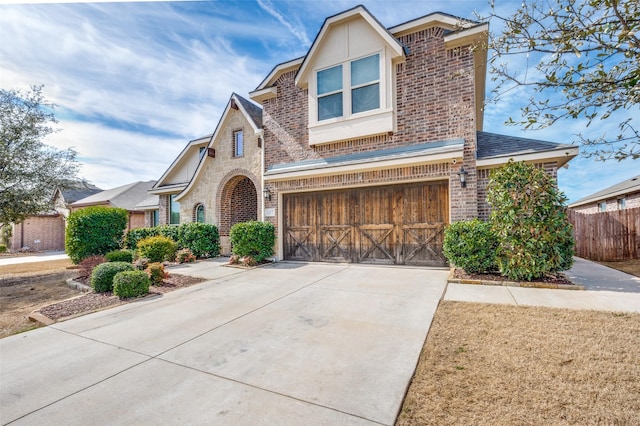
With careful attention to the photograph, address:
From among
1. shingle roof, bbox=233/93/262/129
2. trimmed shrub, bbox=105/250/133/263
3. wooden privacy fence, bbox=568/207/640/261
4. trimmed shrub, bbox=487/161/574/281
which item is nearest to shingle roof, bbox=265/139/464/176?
trimmed shrub, bbox=487/161/574/281

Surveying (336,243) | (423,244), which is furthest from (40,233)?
(423,244)

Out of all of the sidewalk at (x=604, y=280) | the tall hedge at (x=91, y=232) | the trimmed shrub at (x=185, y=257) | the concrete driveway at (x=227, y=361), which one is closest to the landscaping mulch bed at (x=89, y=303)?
the concrete driveway at (x=227, y=361)

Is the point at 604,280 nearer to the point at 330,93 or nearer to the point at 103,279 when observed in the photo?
the point at 330,93

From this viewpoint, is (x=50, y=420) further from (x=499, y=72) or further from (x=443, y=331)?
(x=499, y=72)

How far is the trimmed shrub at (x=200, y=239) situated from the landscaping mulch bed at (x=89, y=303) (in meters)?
4.22

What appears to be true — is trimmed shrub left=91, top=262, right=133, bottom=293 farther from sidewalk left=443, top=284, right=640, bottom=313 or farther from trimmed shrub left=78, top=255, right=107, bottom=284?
sidewalk left=443, top=284, right=640, bottom=313

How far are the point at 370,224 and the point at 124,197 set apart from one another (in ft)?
74.4

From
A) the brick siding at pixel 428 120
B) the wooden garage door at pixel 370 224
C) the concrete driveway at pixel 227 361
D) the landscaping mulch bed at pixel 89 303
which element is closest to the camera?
the concrete driveway at pixel 227 361

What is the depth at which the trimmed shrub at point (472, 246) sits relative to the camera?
6.59 metres

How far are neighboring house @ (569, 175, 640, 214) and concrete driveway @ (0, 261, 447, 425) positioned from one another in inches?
647

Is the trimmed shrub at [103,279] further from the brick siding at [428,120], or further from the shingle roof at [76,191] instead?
the shingle roof at [76,191]

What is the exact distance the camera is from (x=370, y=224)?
9039mm

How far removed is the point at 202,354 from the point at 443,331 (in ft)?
9.98

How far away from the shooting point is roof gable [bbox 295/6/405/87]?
27.5ft
